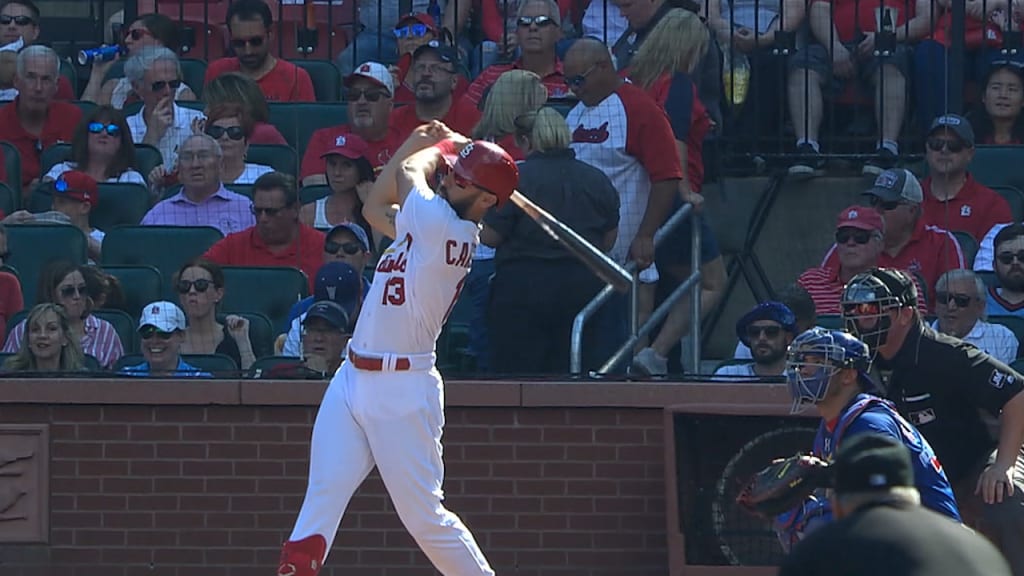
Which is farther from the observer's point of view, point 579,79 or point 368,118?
point 368,118

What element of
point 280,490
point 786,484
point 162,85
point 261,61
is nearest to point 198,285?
point 280,490

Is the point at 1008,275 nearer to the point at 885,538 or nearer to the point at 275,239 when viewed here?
the point at 275,239

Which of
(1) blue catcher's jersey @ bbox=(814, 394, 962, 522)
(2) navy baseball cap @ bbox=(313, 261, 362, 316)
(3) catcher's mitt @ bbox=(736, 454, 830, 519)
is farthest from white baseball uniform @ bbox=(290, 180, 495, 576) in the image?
(2) navy baseball cap @ bbox=(313, 261, 362, 316)

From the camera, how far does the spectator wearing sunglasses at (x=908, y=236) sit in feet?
30.8

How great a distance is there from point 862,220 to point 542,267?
154 cm

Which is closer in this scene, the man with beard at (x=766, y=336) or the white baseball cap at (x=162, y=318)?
the man with beard at (x=766, y=336)

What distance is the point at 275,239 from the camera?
9.66 m

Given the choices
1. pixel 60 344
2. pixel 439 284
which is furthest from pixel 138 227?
pixel 439 284

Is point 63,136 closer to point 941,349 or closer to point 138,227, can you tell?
point 138,227

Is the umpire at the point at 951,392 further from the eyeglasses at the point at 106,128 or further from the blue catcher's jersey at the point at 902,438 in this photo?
the eyeglasses at the point at 106,128

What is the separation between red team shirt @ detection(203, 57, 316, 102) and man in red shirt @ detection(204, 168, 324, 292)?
1.70 m

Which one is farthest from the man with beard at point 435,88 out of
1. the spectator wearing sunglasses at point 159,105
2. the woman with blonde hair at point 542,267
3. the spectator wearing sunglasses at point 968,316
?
the spectator wearing sunglasses at point 968,316

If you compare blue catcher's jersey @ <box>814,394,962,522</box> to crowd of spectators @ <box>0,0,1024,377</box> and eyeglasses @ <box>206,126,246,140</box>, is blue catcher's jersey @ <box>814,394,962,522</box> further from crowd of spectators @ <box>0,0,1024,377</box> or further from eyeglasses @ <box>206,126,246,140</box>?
eyeglasses @ <box>206,126,246,140</box>

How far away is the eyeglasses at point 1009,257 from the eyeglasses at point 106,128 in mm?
4656
